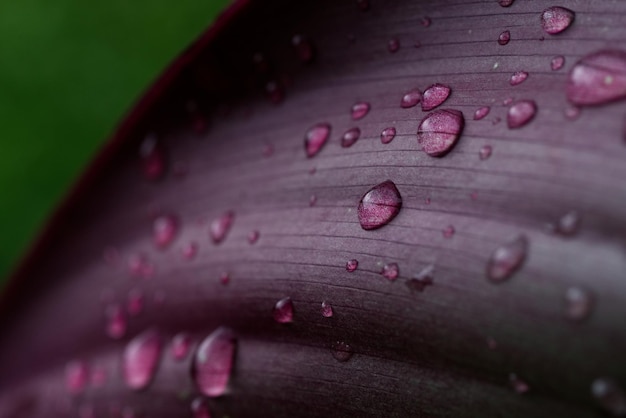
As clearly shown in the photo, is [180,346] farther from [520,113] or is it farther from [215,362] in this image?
[520,113]

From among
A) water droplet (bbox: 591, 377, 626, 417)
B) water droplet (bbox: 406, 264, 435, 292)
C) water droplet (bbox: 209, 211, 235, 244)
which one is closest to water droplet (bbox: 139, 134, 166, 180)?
water droplet (bbox: 209, 211, 235, 244)

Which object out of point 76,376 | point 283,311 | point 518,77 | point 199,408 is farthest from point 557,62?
point 76,376

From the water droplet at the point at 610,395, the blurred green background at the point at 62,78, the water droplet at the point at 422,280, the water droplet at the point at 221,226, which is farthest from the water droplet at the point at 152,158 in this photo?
the blurred green background at the point at 62,78

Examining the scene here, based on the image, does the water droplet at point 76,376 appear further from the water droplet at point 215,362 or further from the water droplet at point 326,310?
the water droplet at point 326,310

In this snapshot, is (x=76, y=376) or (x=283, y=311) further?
(x=76, y=376)

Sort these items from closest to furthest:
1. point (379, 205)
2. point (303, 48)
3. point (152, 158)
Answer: point (379, 205) → point (303, 48) → point (152, 158)

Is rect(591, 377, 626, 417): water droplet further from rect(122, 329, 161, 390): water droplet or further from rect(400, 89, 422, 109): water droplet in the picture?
rect(122, 329, 161, 390): water droplet
